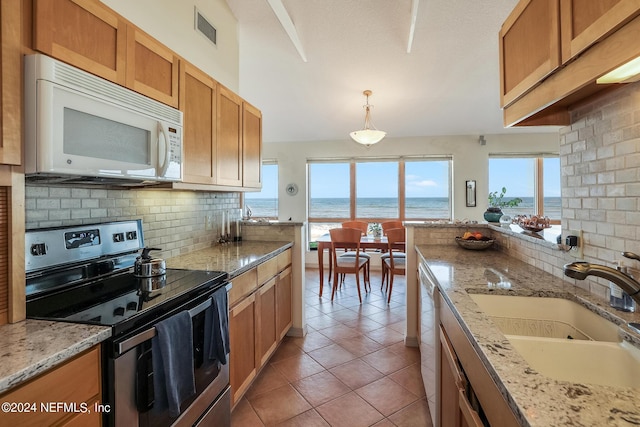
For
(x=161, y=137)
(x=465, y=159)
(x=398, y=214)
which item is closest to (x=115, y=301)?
(x=161, y=137)

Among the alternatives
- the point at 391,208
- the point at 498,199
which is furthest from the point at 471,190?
the point at 391,208

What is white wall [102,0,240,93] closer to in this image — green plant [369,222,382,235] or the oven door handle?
the oven door handle

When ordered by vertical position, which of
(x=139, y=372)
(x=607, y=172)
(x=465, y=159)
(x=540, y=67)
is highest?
(x=465, y=159)

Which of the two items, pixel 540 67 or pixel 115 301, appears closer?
pixel 540 67

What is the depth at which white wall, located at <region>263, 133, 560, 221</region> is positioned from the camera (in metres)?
5.28

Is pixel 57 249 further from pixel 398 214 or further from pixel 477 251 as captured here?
pixel 398 214

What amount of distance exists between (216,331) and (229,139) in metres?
1.41

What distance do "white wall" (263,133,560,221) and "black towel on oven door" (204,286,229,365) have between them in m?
4.36

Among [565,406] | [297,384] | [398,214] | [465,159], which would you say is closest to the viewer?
[565,406]

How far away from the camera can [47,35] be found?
3.41 feet

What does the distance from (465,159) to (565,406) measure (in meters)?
5.35

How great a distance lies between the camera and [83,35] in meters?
1.17

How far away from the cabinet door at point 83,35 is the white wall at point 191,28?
0.43m

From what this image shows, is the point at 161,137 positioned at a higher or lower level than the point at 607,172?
higher
